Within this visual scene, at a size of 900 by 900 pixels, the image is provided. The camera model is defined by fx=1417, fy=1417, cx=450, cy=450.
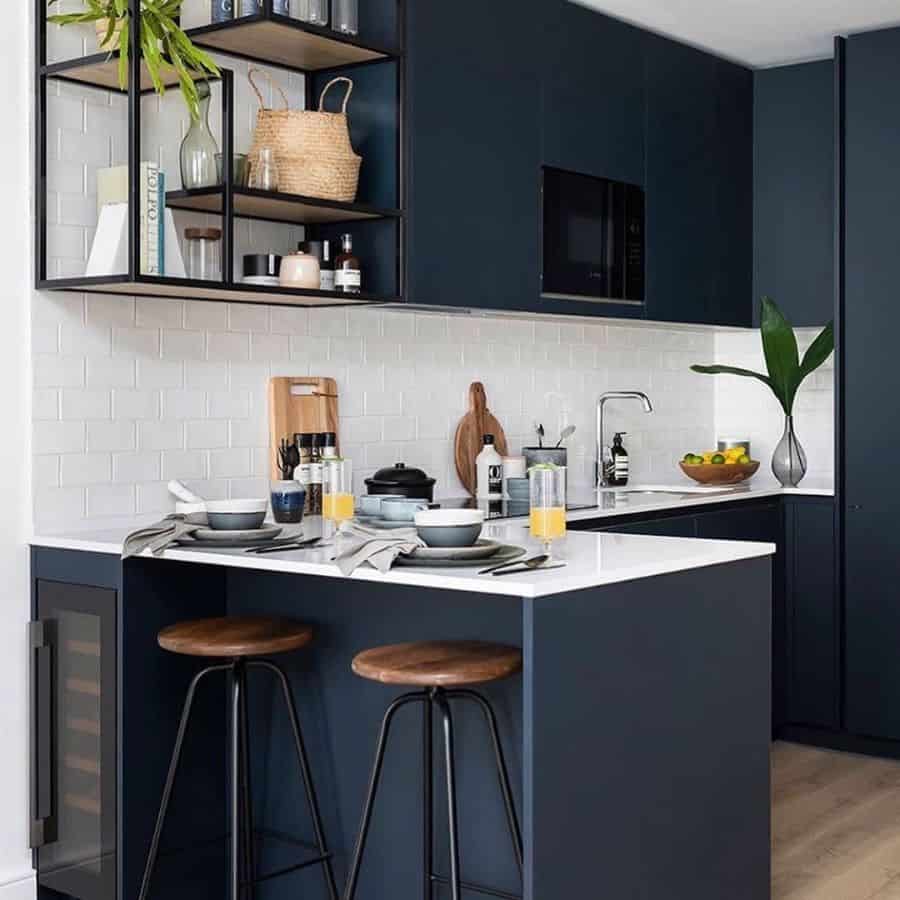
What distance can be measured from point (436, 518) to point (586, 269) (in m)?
2.04

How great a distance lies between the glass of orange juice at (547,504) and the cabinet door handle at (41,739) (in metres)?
1.29

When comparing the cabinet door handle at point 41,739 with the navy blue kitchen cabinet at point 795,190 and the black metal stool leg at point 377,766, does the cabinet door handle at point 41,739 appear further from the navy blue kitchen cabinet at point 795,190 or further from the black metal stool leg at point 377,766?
the navy blue kitchen cabinet at point 795,190

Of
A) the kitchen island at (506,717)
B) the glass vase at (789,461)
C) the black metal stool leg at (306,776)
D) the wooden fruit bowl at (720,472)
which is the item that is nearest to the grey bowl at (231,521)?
the kitchen island at (506,717)

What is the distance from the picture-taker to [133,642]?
135 inches

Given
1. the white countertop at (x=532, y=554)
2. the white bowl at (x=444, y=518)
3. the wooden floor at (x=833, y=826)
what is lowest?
the wooden floor at (x=833, y=826)

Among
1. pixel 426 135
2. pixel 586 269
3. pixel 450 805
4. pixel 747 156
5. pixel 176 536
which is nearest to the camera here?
pixel 450 805

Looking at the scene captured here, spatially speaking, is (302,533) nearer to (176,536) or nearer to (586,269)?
(176,536)

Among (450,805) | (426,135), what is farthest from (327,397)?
(450,805)

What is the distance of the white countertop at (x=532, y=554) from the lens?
2.73m

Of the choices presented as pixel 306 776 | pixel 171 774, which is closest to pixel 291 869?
pixel 306 776

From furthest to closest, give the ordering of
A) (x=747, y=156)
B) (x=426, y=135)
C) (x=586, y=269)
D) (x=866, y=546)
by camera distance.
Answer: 1. (x=747, y=156)
2. (x=866, y=546)
3. (x=586, y=269)
4. (x=426, y=135)

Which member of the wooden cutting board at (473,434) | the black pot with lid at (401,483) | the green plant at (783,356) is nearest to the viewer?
the black pot with lid at (401,483)

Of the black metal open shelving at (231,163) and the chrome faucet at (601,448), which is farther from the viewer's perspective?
the chrome faucet at (601,448)

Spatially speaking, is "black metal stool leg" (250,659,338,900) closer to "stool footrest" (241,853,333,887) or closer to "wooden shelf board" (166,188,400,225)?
"stool footrest" (241,853,333,887)
